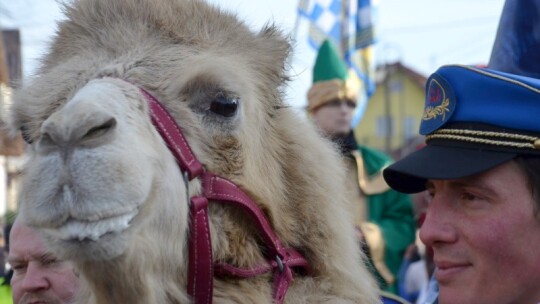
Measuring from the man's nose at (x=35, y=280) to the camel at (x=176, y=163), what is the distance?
50cm

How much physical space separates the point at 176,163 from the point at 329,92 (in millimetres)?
3093

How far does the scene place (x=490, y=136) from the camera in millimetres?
2389

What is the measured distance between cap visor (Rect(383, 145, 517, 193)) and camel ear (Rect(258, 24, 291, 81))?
2.15ft

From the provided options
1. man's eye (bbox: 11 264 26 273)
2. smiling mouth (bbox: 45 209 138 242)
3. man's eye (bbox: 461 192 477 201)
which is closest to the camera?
smiling mouth (bbox: 45 209 138 242)

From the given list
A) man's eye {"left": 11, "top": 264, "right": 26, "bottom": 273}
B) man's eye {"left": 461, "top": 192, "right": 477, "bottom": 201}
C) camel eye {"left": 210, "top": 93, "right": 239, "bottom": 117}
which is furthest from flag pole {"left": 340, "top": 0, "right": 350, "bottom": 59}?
man's eye {"left": 461, "top": 192, "right": 477, "bottom": 201}

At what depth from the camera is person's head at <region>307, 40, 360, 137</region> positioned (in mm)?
5348

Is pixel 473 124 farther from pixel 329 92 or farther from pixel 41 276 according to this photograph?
pixel 329 92

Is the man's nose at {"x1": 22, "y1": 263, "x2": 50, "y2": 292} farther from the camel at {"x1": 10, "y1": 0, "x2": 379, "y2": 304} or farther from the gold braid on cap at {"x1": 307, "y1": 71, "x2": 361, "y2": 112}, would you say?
the gold braid on cap at {"x1": 307, "y1": 71, "x2": 361, "y2": 112}

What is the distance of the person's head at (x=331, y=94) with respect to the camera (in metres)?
5.35

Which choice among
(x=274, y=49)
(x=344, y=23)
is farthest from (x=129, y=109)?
(x=344, y=23)

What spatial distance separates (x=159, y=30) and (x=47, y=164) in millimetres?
819

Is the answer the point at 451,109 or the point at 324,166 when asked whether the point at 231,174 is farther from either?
the point at 451,109

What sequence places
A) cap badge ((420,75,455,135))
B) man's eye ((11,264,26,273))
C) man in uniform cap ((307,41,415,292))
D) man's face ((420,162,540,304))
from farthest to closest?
man in uniform cap ((307,41,415,292)) < man's eye ((11,264,26,273)) < cap badge ((420,75,455,135)) < man's face ((420,162,540,304))

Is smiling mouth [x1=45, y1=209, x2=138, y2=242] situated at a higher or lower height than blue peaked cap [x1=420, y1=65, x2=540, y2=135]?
lower
